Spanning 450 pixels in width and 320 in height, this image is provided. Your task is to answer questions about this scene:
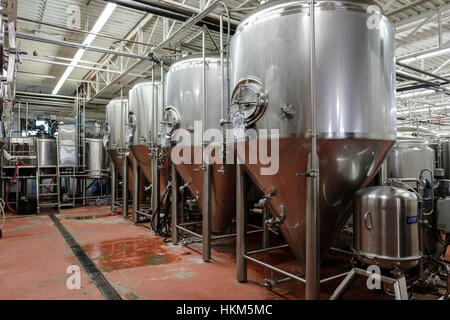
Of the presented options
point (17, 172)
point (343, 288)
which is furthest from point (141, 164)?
point (343, 288)

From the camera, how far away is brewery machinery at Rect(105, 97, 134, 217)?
6.64 m

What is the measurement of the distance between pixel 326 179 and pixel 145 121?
157 inches

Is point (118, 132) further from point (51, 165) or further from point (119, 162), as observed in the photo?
point (51, 165)

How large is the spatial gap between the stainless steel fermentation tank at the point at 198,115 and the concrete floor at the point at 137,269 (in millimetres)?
708

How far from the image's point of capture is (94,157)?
895 cm

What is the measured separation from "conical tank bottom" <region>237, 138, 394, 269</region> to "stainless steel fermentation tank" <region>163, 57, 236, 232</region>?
3.84 ft

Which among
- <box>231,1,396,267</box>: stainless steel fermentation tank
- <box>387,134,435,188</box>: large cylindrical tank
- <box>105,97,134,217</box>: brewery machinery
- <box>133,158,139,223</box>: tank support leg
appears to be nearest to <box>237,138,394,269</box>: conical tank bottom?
<box>231,1,396,267</box>: stainless steel fermentation tank

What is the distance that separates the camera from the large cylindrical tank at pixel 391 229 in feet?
6.99

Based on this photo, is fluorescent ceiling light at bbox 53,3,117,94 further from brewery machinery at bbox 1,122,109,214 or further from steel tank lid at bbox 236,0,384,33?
steel tank lid at bbox 236,0,384,33

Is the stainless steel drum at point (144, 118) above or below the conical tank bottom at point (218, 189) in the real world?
above

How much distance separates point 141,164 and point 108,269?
267 centimetres

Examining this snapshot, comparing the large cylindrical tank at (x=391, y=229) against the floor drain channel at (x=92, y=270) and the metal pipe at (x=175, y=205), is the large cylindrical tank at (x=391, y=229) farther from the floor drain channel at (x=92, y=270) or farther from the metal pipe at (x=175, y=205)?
the metal pipe at (x=175, y=205)

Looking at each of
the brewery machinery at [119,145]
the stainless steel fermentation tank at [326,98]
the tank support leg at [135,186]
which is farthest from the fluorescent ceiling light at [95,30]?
the stainless steel fermentation tank at [326,98]

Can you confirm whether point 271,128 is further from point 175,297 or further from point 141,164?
point 141,164
